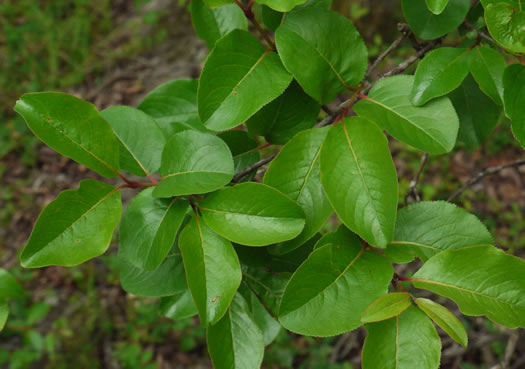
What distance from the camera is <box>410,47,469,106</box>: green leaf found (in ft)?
2.45

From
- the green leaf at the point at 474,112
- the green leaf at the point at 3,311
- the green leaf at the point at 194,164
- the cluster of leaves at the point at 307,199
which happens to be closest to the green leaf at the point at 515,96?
the cluster of leaves at the point at 307,199

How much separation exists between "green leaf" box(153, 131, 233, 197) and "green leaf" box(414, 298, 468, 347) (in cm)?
40

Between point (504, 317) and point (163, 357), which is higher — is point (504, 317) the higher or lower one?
the higher one

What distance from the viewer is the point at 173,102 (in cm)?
105

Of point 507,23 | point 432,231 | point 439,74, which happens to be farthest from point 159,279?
point 507,23

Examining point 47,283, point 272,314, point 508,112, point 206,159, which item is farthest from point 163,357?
point 508,112

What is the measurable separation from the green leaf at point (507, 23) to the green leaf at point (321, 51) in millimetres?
219

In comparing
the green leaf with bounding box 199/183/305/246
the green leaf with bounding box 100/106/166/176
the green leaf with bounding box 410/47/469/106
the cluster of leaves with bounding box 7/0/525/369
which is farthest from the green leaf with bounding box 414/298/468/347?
the green leaf with bounding box 100/106/166/176

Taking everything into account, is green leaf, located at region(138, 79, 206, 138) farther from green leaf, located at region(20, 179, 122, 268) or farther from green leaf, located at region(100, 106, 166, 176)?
green leaf, located at region(20, 179, 122, 268)

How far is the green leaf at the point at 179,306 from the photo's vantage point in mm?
1021

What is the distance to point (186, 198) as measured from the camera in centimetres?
83

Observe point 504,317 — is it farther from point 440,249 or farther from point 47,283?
point 47,283

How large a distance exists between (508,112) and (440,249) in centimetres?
26

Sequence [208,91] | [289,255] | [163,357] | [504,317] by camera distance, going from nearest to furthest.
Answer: [504,317]
[208,91]
[289,255]
[163,357]
